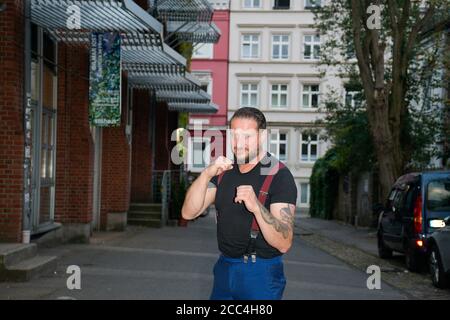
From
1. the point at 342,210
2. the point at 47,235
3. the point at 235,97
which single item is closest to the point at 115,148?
the point at 47,235

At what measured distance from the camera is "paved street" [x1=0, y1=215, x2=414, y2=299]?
29.5 ft

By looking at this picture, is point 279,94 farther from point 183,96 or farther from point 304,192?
point 183,96

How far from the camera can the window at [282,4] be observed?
160 feet

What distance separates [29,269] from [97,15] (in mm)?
4464

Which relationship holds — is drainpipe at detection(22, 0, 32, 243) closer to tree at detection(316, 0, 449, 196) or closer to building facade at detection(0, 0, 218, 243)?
building facade at detection(0, 0, 218, 243)

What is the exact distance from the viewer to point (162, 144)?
88.3 feet

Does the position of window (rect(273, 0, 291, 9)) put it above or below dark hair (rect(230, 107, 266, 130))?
above

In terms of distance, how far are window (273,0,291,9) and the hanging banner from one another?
37.0 m

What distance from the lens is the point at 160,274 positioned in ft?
35.6

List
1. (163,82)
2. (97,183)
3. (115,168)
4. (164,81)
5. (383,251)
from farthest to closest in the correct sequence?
(163,82), (164,81), (115,168), (97,183), (383,251)

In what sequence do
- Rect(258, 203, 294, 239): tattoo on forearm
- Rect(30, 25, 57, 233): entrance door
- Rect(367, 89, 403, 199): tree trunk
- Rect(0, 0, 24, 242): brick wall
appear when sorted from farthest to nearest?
Rect(367, 89, 403, 199): tree trunk → Rect(30, 25, 57, 233): entrance door → Rect(0, 0, 24, 242): brick wall → Rect(258, 203, 294, 239): tattoo on forearm

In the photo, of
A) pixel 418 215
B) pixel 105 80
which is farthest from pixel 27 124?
pixel 418 215

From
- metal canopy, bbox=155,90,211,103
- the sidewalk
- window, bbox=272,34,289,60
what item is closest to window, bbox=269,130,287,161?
window, bbox=272,34,289,60

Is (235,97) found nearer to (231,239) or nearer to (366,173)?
(366,173)
